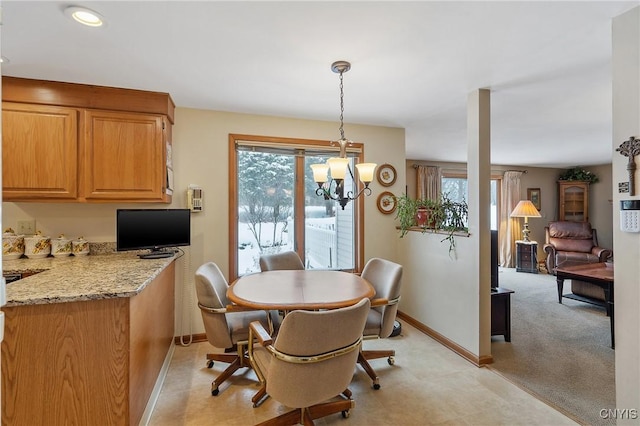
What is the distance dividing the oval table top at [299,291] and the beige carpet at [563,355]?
151cm

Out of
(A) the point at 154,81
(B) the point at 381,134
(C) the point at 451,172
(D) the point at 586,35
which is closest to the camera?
(D) the point at 586,35

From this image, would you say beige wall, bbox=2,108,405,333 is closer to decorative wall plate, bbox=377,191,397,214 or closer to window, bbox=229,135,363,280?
window, bbox=229,135,363,280

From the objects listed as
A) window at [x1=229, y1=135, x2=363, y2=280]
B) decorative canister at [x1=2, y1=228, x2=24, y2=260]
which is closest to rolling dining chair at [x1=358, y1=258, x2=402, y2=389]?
window at [x1=229, y1=135, x2=363, y2=280]

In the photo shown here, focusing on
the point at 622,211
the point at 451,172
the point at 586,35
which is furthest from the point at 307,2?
the point at 451,172

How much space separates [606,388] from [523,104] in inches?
101

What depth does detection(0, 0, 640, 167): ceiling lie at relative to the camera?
5.96ft

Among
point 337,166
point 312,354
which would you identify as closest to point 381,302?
point 312,354

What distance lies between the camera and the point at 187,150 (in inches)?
132

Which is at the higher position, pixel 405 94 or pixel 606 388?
pixel 405 94

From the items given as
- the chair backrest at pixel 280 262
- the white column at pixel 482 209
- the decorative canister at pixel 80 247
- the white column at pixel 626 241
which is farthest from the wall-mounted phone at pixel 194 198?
the white column at pixel 626 241

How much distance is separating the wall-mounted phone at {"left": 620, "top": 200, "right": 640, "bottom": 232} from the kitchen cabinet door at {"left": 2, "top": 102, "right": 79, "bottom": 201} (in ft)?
12.7

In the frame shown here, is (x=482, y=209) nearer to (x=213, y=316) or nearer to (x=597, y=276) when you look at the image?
(x=597, y=276)

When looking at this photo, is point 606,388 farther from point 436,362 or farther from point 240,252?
point 240,252

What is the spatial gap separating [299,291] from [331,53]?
5.58 ft
